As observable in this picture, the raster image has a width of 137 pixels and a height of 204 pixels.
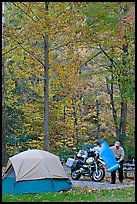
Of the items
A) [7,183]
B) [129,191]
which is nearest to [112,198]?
[129,191]

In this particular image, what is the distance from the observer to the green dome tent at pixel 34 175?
1138 cm

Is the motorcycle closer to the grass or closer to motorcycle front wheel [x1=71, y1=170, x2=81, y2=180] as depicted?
motorcycle front wheel [x1=71, y1=170, x2=81, y2=180]

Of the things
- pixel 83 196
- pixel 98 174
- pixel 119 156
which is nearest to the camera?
pixel 83 196

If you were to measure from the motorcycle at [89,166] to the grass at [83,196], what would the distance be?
8.37 feet

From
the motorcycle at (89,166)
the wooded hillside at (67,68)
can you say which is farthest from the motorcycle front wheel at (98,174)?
the wooded hillside at (67,68)

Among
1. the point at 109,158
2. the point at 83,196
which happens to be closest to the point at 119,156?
the point at 109,158

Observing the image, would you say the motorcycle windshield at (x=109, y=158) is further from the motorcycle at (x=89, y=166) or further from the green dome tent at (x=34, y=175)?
the green dome tent at (x=34, y=175)

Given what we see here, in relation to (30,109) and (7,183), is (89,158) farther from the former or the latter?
(30,109)

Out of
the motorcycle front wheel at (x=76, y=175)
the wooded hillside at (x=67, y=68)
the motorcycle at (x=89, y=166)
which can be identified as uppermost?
the wooded hillside at (x=67, y=68)

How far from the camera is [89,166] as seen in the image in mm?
13930

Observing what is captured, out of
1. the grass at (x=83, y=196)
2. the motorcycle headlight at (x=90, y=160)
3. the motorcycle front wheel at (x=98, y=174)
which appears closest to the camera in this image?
the grass at (x=83, y=196)

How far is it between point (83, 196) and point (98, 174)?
366 centimetres

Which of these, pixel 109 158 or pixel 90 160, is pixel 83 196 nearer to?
pixel 109 158

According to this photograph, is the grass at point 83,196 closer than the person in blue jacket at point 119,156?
Yes
